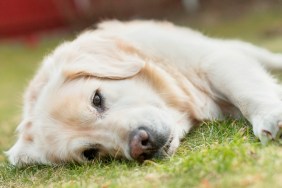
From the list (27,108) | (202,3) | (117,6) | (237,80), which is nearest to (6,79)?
(117,6)

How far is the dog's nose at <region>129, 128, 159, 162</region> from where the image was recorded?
3889mm

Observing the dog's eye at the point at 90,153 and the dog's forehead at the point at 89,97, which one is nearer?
the dog's forehead at the point at 89,97

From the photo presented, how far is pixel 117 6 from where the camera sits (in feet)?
52.9

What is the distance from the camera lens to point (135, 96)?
432cm

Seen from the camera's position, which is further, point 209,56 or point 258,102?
point 209,56

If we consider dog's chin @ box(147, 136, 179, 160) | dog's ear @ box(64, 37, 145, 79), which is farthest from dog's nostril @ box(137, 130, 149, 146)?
dog's ear @ box(64, 37, 145, 79)

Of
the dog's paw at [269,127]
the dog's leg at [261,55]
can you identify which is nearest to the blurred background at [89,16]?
the dog's leg at [261,55]

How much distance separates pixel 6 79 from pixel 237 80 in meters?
8.62

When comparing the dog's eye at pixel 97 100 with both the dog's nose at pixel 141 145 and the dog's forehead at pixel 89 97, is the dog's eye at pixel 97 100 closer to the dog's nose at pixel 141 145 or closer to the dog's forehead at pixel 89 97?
the dog's forehead at pixel 89 97

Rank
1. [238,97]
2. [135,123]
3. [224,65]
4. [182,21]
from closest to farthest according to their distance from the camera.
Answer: [135,123] → [238,97] → [224,65] → [182,21]

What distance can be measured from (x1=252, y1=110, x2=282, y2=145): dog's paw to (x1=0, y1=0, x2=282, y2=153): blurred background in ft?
33.3

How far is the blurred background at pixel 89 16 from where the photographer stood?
48.1 ft

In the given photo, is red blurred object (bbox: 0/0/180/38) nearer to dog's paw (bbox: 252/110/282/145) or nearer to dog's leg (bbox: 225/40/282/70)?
dog's leg (bbox: 225/40/282/70)

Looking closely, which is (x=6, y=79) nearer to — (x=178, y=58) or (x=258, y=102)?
(x=178, y=58)
